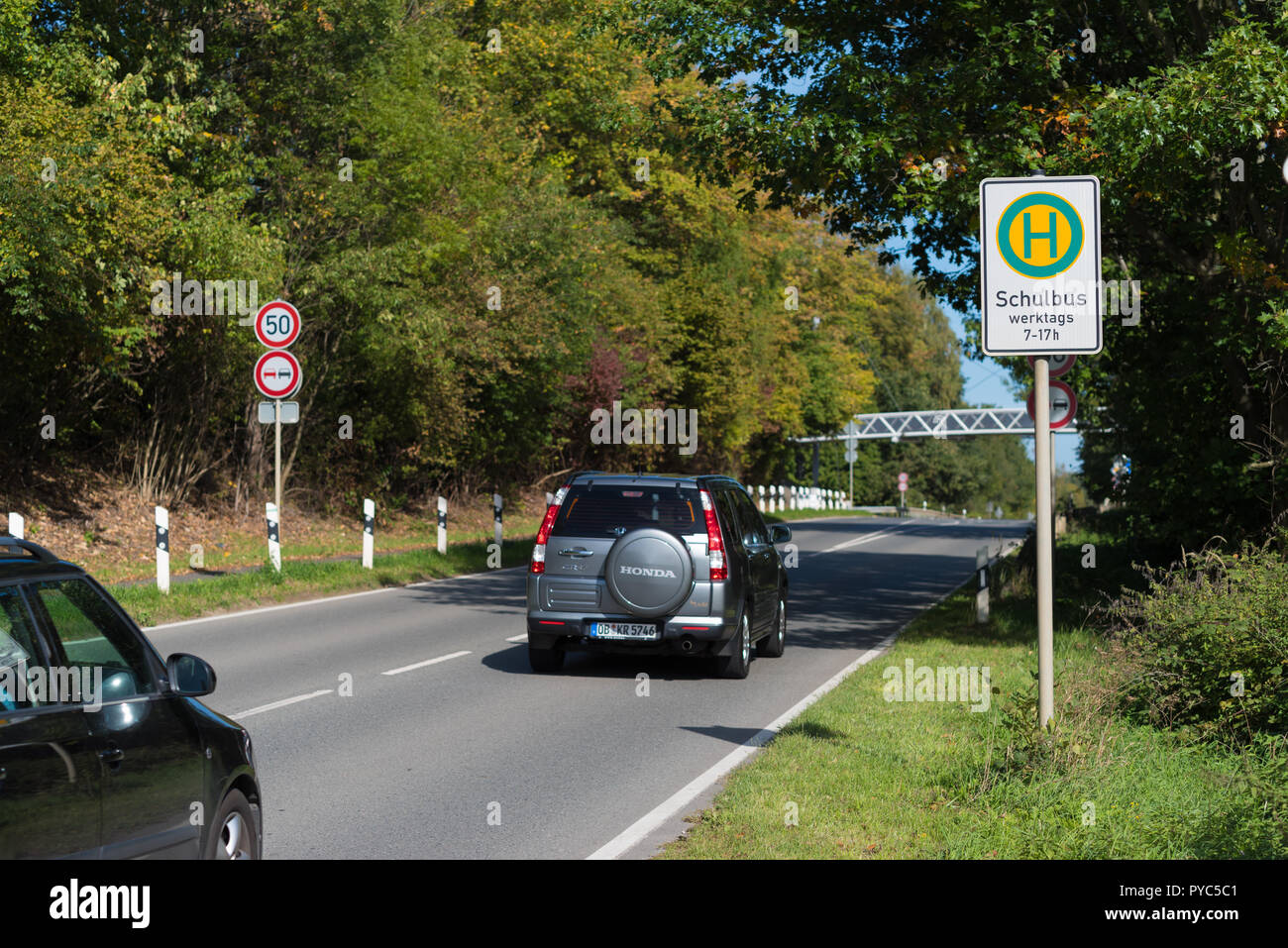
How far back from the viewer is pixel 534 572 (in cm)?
1290

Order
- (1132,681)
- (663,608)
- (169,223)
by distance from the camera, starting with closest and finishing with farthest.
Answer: (1132,681)
(663,608)
(169,223)

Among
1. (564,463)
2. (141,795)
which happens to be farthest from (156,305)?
(564,463)

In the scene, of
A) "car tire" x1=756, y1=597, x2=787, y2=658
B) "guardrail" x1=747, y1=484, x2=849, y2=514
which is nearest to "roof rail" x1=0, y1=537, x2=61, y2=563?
"car tire" x1=756, y1=597, x2=787, y2=658

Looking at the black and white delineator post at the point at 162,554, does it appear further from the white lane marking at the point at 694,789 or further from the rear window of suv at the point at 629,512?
the white lane marking at the point at 694,789

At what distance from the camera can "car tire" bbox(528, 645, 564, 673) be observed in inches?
515

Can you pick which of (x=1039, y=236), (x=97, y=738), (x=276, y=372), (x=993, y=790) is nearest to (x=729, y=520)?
(x=1039, y=236)

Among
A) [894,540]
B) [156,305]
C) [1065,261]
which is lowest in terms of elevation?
[894,540]

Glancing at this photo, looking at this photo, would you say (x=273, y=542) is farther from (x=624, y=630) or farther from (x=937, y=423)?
(x=937, y=423)

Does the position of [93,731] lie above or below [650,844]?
above

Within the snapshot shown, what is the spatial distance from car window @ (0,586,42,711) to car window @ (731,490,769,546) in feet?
32.7

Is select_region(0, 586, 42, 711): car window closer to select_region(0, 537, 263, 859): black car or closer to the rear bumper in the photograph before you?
select_region(0, 537, 263, 859): black car

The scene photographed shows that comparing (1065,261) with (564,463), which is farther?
(564,463)

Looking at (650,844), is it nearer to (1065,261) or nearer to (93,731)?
(93,731)
